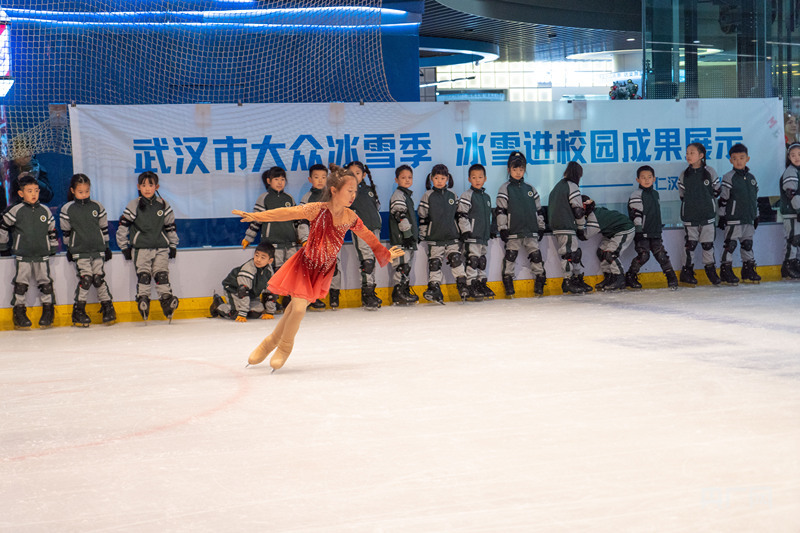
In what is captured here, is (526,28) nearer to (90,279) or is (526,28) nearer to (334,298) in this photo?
(334,298)

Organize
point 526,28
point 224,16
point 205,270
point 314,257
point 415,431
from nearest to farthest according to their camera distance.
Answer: point 415,431 → point 314,257 → point 205,270 → point 224,16 → point 526,28

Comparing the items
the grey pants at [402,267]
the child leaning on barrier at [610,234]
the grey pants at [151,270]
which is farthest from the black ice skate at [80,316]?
the child leaning on barrier at [610,234]

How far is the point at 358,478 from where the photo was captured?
11.1 feet

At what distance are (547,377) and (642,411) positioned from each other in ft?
3.14

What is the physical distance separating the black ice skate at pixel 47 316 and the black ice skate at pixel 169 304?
995 millimetres

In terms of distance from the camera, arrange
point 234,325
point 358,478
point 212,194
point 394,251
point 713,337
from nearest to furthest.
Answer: point 358,478, point 394,251, point 713,337, point 234,325, point 212,194

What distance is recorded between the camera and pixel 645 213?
968cm

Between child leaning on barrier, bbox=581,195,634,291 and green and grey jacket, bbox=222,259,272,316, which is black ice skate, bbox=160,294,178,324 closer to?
green and grey jacket, bbox=222,259,272,316

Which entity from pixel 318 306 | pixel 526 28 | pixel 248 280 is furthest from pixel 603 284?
pixel 526 28

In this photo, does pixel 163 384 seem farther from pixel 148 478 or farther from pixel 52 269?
pixel 52 269

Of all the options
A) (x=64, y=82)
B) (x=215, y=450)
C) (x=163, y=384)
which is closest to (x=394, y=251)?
(x=163, y=384)

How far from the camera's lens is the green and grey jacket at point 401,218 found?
8898 millimetres

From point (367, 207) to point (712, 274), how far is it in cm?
404

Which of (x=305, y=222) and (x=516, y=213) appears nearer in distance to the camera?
(x=305, y=222)
